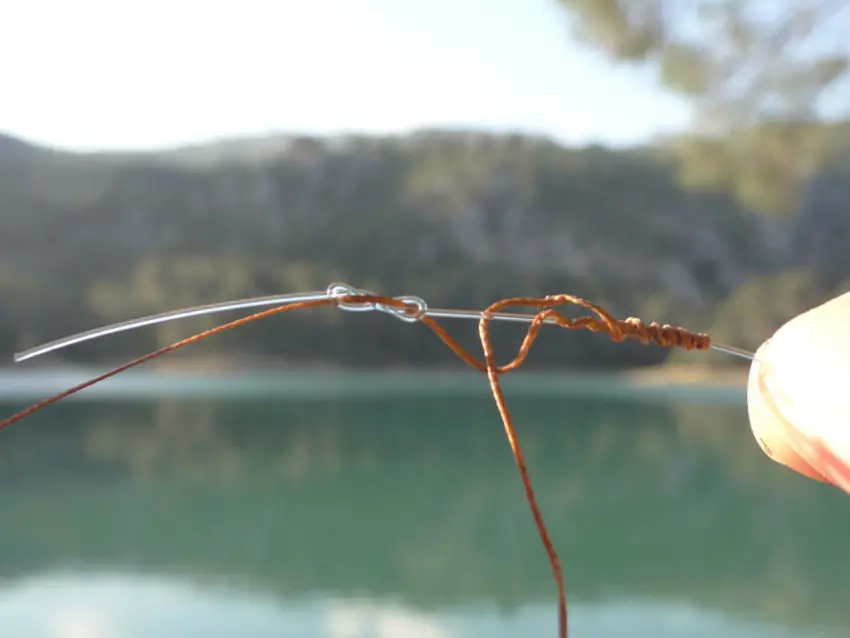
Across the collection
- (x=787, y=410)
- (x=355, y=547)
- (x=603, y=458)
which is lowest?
(x=787, y=410)

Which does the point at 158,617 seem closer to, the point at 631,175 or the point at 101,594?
the point at 101,594

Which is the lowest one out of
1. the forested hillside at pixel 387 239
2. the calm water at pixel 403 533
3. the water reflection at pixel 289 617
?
the water reflection at pixel 289 617

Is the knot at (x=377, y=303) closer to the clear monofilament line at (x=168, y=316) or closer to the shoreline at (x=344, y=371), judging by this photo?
the clear monofilament line at (x=168, y=316)

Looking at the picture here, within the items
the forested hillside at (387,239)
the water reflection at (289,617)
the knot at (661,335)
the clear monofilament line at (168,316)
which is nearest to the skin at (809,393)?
the knot at (661,335)

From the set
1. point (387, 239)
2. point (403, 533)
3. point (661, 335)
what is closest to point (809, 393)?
point (661, 335)

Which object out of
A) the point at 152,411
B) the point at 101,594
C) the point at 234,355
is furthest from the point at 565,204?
the point at 101,594

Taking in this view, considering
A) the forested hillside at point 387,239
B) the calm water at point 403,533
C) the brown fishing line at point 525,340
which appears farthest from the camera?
the forested hillside at point 387,239

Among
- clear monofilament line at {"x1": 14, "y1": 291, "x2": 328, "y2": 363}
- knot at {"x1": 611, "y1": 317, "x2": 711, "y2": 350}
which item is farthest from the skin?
clear monofilament line at {"x1": 14, "y1": 291, "x2": 328, "y2": 363}

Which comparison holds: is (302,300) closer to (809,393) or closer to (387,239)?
(809,393)

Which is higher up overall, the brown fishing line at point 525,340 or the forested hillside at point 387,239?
the forested hillside at point 387,239
